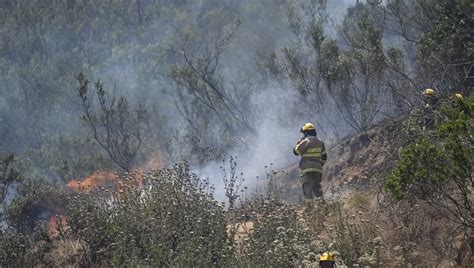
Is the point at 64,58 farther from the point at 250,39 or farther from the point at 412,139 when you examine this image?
the point at 412,139

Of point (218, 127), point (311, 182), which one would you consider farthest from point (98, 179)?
point (311, 182)

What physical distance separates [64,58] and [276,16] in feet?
42.4

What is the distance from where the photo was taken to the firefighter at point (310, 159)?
29.8ft

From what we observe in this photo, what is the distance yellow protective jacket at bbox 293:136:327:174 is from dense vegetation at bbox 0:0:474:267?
3.51 feet

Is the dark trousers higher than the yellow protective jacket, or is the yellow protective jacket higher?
the yellow protective jacket

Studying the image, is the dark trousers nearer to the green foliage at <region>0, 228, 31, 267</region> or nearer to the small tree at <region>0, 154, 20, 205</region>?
the green foliage at <region>0, 228, 31, 267</region>

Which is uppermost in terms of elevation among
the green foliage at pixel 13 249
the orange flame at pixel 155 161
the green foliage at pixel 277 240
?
the orange flame at pixel 155 161

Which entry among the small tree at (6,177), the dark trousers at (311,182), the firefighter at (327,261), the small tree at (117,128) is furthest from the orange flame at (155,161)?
the firefighter at (327,261)

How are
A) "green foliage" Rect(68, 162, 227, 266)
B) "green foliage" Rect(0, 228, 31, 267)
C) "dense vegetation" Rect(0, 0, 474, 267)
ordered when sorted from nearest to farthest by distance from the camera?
"dense vegetation" Rect(0, 0, 474, 267), "green foliage" Rect(68, 162, 227, 266), "green foliage" Rect(0, 228, 31, 267)

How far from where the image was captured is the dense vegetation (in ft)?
18.2

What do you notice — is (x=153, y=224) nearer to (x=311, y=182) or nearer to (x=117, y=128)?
(x=311, y=182)

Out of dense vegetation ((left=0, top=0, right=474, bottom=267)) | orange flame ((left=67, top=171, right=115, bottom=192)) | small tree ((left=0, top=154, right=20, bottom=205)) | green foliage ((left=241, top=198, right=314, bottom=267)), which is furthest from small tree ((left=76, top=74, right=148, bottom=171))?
green foliage ((left=241, top=198, right=314, bottom=267))

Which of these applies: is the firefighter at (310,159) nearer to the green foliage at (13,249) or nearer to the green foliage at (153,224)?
the green foliage at (153,224)

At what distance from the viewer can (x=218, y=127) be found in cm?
2283
